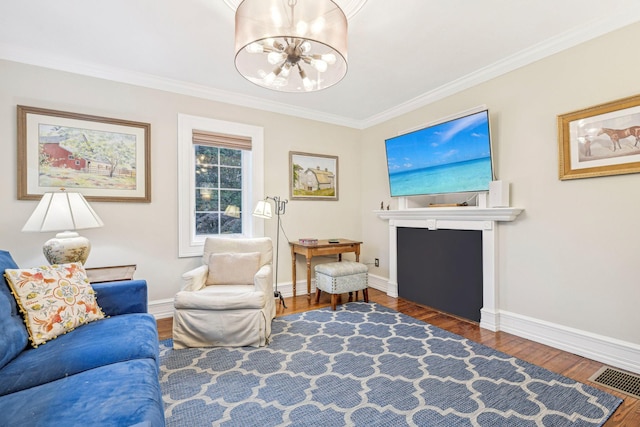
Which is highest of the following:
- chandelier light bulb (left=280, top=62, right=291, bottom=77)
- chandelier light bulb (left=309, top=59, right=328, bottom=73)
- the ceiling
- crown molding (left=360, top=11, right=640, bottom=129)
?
the ceiling

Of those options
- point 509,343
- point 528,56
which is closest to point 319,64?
point 528,56

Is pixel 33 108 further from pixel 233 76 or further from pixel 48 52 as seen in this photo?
pixel 233 76

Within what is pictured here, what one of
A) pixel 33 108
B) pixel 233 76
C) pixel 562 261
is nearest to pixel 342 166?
pixel 233 76

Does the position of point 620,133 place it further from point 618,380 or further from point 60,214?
point 60,214

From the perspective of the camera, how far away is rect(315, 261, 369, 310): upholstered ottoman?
335cm

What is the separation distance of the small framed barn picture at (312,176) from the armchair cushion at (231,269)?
4.13 ft

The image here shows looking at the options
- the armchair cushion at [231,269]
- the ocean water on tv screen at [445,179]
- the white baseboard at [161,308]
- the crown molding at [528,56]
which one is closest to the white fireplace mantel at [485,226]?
the ocean water on tv screen at [445,179]

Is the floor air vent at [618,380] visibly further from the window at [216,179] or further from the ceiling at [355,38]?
the window at [216,179]

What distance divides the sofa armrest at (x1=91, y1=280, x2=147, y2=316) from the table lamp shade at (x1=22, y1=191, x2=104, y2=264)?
1.37 feet

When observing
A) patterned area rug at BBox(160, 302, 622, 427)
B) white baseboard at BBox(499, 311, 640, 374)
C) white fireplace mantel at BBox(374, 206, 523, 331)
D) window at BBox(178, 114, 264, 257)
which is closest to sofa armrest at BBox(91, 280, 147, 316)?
patterned area rug at BBox(160, 302, 622, 427)

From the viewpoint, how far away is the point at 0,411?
1003mm

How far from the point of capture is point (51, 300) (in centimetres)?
164

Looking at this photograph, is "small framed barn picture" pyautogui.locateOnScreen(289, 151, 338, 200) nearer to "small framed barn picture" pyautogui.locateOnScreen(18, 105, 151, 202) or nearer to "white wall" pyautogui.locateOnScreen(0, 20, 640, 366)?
"white wall" pyautogui.locateOnScreen(0, 20, 640, 366)

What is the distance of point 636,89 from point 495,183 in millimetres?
1067
